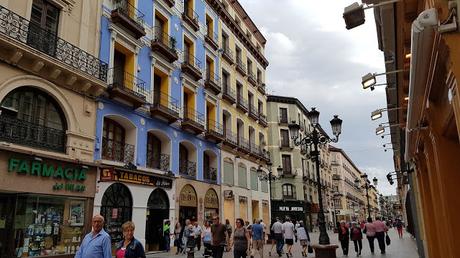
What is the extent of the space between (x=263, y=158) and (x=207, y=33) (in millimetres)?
12363

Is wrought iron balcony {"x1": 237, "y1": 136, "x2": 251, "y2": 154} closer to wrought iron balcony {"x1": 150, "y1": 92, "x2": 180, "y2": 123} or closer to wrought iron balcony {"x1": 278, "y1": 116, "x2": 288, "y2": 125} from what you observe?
wrought iron balcony {"x1": 150, "y1": 92, "x2": 180, "y2": 123}

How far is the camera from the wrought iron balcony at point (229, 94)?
1099 inches

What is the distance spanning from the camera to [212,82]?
25922mm

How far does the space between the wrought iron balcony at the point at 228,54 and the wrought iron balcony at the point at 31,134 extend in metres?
16.7

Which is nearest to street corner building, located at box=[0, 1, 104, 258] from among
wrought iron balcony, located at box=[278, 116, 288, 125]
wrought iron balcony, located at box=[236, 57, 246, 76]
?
wrought iron balcony, located at box=[236, 57, 246, 76]

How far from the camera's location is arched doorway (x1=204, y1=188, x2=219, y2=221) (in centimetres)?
2361

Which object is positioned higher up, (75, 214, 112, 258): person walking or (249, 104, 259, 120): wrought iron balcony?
(249, 104, 259, 120): wrought iron balcony

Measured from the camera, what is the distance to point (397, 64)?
8.42m

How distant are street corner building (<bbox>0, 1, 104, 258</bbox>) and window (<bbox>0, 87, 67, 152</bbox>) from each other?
3 cm

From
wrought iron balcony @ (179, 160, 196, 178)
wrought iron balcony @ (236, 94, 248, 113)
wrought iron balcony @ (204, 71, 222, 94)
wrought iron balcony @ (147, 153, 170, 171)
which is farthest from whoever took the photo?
wrought iron balcony @ (236, 94, 248, 113)

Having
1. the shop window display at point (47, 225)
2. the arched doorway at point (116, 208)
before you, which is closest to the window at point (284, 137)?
the arched doorway at point (116, 208)

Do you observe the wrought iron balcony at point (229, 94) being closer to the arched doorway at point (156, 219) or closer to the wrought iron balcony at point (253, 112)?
the wrought iron balcony at point (253, 112)

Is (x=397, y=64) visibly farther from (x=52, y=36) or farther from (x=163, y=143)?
(x=163, y=143)

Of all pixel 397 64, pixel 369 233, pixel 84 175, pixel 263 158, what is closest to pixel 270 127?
pixel 263 158
